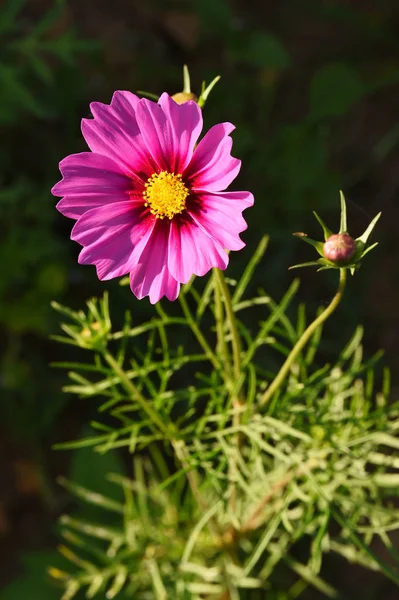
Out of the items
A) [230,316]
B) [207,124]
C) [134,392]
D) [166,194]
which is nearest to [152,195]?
[166,194]

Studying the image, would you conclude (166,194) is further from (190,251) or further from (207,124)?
(207,124)

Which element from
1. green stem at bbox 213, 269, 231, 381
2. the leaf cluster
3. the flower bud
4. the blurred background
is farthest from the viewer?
the blurred background

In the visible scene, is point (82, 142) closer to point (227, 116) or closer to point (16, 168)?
point (16, 168)

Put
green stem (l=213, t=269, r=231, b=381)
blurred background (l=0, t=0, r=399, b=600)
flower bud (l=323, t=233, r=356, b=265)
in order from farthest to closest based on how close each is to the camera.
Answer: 1. blurred background (l=0, t=0, r=399, b=600)
2. green stem (l=213, t=269, r=231, b=381)
3. flower bud (l=323, t=233, r=356, b=265)

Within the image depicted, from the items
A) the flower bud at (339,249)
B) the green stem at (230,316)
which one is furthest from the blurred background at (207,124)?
the flower bud at (339,249)

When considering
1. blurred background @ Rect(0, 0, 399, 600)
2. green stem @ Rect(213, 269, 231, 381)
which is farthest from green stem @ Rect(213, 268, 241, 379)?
blurred background @ Rect(0, 0, 399, 600)

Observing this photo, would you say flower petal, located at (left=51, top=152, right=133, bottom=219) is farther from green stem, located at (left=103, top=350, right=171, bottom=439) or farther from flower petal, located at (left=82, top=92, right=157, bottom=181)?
green stem, located at (left=103, top=350, right=171, bottom=439)
